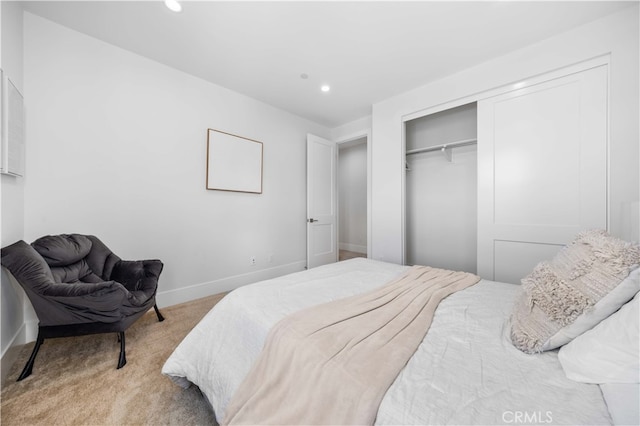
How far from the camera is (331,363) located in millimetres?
779

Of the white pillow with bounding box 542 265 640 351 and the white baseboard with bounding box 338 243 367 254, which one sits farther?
the white baseboard with bounding box 338 243 367 254

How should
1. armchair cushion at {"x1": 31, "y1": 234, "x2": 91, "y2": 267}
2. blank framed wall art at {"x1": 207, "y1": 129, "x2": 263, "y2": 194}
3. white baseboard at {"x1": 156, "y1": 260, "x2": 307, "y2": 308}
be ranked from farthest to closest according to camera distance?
blank framed wall art at {"x1": 207, "y1": 129, "x2": 263, "y2": 194} → white baseboard at {"x1": 156, "y1": 260, "x2": 307, "y2": 308} → armchair cushion at {"x1": 31, "y1": 234, "x2": 91, "y2": 267}

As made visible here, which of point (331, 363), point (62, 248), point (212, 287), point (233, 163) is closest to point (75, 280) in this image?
point (62, 248)

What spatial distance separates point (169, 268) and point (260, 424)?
7.73ft

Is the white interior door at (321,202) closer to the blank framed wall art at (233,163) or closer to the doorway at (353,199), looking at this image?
the blank framed wall art at (233,163)

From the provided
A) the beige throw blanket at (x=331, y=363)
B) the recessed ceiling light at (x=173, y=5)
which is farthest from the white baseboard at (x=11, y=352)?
the recessed ceiling light at (x=173, y=5)

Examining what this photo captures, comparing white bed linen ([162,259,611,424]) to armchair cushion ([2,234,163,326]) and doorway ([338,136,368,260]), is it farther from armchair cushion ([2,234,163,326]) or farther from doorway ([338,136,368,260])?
doorway ([338,136,368,260])

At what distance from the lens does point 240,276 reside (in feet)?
10.7

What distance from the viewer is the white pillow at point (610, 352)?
0.60 meters

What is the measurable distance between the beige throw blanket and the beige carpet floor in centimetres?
64

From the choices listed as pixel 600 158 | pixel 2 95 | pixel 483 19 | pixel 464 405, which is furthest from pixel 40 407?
pixel 600 158

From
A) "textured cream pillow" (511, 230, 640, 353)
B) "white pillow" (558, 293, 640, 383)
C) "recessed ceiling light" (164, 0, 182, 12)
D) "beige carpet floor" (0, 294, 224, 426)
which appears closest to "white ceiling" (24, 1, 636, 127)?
"recessed ceiling light" (164, 0, 182, 12)

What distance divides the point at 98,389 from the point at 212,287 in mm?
1575

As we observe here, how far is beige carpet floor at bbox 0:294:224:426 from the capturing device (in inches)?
A: 48.3
